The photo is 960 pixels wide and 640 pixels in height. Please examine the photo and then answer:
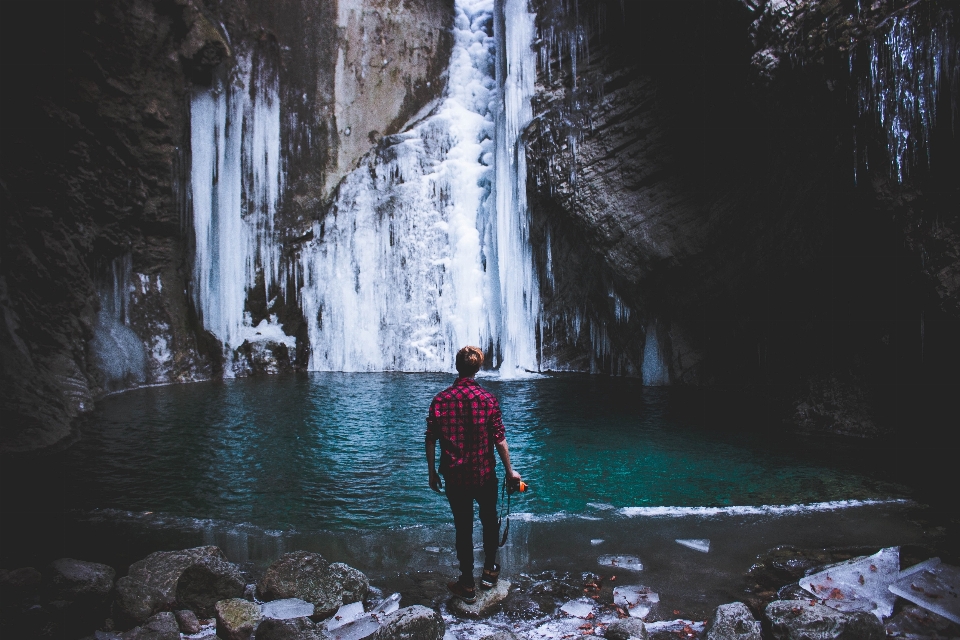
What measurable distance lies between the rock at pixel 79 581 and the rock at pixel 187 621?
662 millimetres

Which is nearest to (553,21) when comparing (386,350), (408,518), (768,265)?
(768,265)

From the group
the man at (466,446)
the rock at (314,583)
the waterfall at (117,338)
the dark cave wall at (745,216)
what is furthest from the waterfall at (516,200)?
the rock at (314,583)

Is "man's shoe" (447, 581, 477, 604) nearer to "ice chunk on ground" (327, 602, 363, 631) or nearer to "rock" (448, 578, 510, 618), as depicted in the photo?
"rock" (448, 578, 510, 618)

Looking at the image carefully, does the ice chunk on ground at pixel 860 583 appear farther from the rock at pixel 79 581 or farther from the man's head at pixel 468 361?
the rock at pixel 79 581

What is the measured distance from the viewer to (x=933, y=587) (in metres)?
3.48

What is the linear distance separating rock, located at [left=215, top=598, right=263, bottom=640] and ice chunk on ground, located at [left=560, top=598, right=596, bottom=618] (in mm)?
1846

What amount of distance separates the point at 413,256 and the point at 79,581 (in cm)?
1813

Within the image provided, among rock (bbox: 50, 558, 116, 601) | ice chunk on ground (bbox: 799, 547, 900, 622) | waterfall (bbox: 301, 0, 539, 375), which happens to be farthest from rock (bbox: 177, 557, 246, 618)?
waterfall (bbox: 301, 0, 539, 375)

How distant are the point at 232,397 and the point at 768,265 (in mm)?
12449

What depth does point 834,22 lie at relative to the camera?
287 inches

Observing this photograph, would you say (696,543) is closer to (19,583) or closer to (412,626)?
(412,626)

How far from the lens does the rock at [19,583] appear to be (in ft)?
12.4

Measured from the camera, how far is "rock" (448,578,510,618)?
3588mm

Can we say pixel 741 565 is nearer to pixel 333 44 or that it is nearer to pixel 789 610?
pixel 789 610
